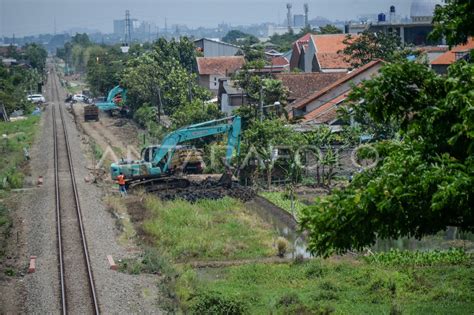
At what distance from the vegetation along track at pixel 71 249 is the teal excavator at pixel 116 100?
56.6ft

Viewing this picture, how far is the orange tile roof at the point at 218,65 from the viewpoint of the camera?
53094 millimetres

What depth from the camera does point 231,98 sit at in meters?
38.4

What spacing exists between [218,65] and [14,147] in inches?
795

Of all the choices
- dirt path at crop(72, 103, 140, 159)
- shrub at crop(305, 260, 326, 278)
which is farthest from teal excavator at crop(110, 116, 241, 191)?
shrub at crop(305, 260, 326, 278)

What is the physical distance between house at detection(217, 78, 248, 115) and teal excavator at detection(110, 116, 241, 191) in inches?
411

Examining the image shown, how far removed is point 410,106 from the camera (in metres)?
7.31

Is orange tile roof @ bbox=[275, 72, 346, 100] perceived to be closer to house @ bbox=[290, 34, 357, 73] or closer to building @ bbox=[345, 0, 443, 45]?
house @ bbox=[290, 34, 357, 73]

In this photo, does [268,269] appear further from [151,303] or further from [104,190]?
[104,190]

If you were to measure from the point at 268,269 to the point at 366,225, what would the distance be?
31.5 feet

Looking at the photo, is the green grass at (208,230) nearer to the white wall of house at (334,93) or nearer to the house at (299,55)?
the white wall of house at (334,93)

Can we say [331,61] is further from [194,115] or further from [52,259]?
[52,259]

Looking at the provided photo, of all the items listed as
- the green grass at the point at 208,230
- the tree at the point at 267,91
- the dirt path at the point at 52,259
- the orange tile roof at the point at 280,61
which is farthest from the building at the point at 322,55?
the green grass at the point at 208,230

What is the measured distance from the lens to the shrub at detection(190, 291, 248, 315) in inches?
494

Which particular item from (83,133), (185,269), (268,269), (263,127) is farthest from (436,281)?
(83,133)
